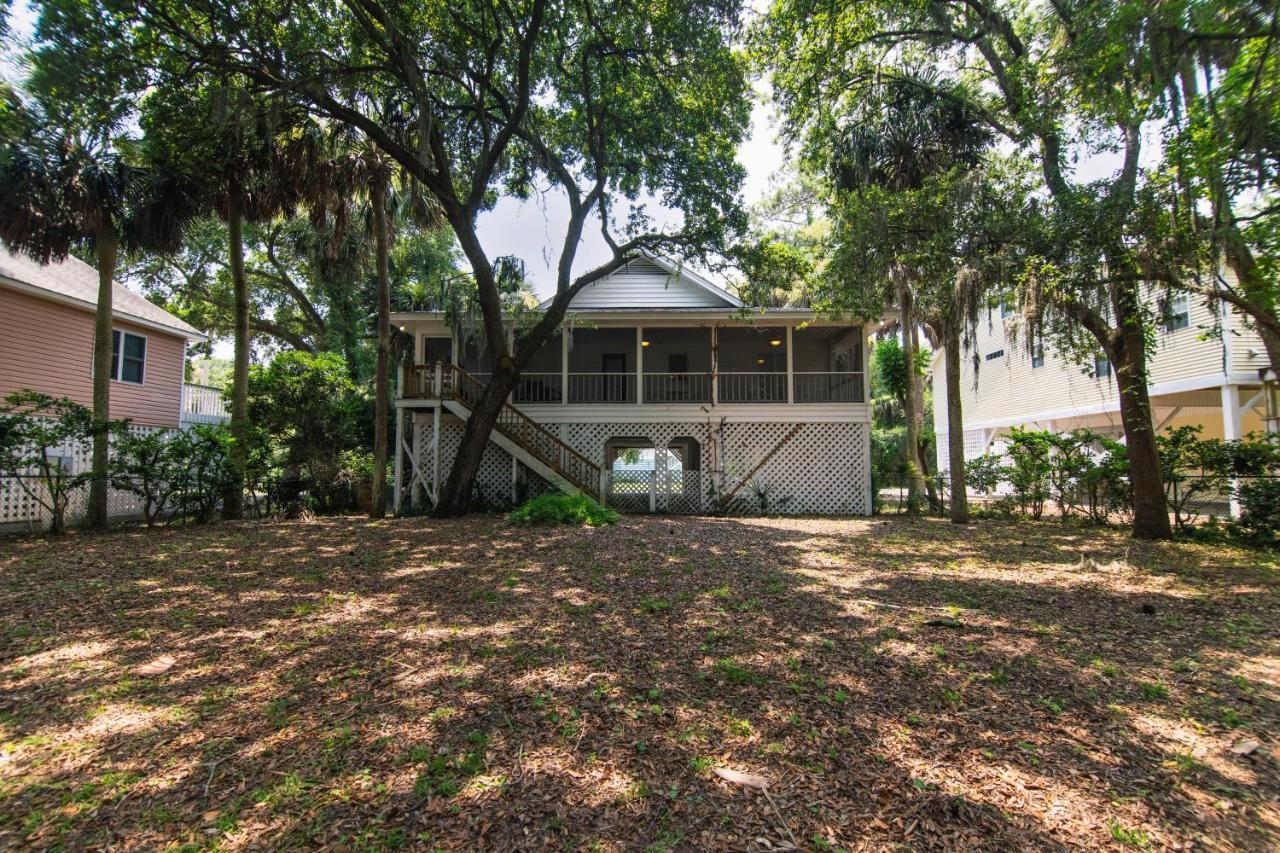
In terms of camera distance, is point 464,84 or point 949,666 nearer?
point 949,666

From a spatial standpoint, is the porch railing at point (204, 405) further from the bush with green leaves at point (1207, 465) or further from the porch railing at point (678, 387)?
Answer: the bush with green leaves at point (1207, 465)

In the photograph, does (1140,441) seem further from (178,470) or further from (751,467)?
(178,470)

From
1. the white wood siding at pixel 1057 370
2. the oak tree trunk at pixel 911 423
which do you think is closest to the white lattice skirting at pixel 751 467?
the oak tree trunk at pixel 911 423

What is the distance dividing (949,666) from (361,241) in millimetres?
17926

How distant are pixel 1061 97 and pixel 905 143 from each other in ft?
17.9

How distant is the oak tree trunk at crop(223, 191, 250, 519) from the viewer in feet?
37.4

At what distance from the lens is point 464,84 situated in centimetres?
1043

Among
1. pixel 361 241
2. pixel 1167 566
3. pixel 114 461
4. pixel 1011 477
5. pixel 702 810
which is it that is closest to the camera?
pixel 702 810

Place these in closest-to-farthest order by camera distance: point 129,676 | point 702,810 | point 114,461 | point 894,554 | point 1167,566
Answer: point 702,810 < point 129,676 < point 1167,566 < point 894,554 < point 114,461

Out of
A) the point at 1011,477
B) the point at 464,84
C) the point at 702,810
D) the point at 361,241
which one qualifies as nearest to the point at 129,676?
the point at 702,810

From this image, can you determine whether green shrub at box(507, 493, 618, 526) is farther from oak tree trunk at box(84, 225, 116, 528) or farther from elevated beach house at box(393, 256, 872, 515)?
oak tree trunk at box(84, 225, 116, 528)

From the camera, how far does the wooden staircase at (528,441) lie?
13.3 meters

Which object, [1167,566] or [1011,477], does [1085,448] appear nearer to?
[1011,477]

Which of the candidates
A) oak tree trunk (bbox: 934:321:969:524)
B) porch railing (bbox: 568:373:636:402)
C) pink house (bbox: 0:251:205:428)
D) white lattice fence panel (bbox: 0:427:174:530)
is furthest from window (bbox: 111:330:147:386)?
oak tree trunk (bbox: 934:321:969:524)
